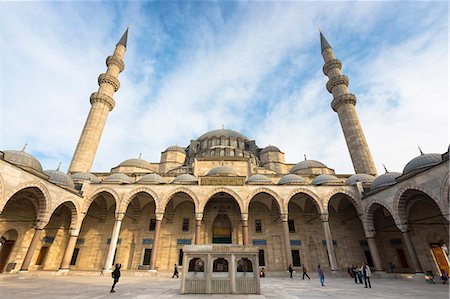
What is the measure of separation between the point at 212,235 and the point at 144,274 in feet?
20.4

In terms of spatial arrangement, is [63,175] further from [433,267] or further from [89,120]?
[433,267]

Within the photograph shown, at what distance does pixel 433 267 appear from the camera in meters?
14.1

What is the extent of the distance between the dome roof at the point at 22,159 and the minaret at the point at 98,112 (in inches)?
233

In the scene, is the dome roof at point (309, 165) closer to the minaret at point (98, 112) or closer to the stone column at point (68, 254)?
the stone column at point (68, 254)

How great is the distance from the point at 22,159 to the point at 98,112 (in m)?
11.2

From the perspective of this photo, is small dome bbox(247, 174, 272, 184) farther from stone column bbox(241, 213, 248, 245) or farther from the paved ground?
the paved ground

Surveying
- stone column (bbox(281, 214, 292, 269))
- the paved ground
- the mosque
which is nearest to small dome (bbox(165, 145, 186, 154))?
the mosque

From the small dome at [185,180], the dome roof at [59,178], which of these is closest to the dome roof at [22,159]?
the dome roof at [59,178]

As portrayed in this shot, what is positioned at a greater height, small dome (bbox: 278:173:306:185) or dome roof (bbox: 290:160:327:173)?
dome roof (bbox: 290:160:327:173)

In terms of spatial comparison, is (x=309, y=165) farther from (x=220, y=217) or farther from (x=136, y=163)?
(x=136, y=163)

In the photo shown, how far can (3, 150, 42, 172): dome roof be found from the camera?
45.2ft

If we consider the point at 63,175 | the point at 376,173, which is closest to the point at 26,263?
the point at 63,175

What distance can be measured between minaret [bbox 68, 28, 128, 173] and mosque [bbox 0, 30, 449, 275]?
19 cm

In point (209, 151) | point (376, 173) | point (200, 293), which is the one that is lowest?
point (200, 293)
